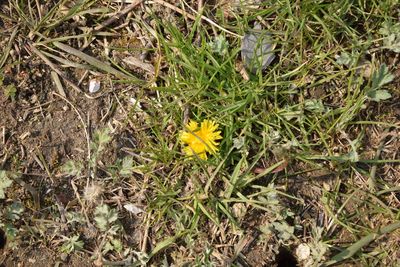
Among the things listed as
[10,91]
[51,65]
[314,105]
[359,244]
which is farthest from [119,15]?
[359,244]

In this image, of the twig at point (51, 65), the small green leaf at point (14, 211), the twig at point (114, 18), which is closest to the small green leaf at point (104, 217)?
the small green leaf at point (14, 211)

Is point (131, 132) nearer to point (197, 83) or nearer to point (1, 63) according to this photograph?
point (197, 83)

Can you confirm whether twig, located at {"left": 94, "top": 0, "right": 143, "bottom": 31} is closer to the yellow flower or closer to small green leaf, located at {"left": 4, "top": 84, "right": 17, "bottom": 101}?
small green leaf, located at {"left": 4, "top": 84, "right": 17, "bottom": 101}

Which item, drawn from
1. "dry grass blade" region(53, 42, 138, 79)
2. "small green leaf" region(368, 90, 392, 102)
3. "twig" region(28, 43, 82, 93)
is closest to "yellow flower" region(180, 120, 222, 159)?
"dry grass blade" region(53, 42, 138, 79)

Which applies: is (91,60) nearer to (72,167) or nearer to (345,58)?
(72,167)

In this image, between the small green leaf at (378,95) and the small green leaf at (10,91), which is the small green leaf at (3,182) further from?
the small green leaf at (378,95)

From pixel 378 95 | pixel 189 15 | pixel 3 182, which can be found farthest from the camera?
pixel 189 15

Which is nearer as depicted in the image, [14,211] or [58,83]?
[14,211]

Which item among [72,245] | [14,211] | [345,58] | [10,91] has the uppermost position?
[345,58]

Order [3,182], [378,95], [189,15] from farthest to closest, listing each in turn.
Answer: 1. [189,15]
2. [378,95]
3. [3,182]
